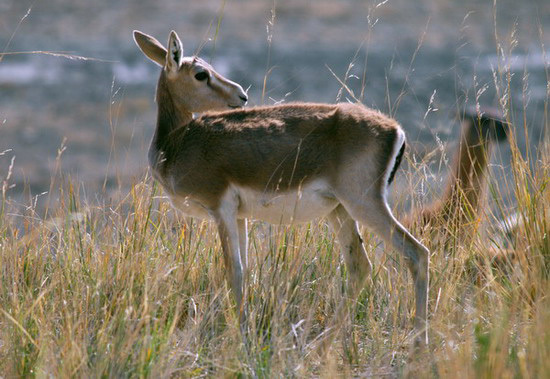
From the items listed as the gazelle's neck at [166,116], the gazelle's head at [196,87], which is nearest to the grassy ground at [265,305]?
the gazelle's neck at [166,116]

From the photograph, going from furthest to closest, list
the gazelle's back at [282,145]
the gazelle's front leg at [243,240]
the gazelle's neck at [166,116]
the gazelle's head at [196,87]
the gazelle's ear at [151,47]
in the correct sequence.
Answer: the gazelle's ear at [151,47], the gazelle's head at [196,87], the gazelle's neck at [166,116], the gazelle's front leg at [243,240], the gazelle's back at [282,145]

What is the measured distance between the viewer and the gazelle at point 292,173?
5.77m

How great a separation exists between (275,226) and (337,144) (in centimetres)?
112

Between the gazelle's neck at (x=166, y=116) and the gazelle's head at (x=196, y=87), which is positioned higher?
the gazelle's head at (x=196, y=87)

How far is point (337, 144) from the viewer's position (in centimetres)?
586

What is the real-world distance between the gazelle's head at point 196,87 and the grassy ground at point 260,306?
66cm

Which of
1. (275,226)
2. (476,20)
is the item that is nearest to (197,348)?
(275,226)

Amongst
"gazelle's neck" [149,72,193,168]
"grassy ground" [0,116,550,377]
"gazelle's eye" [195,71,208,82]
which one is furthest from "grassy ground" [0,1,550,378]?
"gazelle's eye" [195,71,208,82]

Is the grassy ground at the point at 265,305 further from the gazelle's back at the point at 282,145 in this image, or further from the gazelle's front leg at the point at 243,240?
the gazelle's back at the point at 282,145

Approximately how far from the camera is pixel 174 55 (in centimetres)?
657

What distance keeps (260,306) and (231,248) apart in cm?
39

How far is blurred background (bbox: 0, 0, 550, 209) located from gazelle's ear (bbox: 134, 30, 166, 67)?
7833 millimetres

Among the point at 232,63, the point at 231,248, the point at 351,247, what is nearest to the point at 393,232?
the point at 351,247

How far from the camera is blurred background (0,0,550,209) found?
1650 cm
